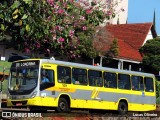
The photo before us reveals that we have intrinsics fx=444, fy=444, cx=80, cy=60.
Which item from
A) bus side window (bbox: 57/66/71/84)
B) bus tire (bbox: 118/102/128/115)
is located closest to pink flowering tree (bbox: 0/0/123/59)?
bus side window (bbox: 57/66/71/84)

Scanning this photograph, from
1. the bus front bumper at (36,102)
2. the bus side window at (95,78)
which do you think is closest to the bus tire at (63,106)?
the bus front bumper at (36,102)

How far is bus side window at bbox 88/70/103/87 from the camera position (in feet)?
70.0

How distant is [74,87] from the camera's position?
66.5 ft

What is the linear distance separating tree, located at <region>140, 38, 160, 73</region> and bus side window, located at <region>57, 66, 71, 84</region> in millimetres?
26039

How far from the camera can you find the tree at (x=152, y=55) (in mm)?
45250

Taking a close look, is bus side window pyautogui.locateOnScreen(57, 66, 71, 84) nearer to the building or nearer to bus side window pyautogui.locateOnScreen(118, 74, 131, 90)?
bus side window pyautogui.locateOnScreen(118, 74, 131, 90)

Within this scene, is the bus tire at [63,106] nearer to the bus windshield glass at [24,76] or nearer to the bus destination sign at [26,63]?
the bus windshield glass at [24,76]

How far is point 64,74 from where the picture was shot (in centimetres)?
1984

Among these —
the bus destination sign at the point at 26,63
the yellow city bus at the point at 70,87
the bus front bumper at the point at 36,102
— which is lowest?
the bus front bumper at the point at 36,102

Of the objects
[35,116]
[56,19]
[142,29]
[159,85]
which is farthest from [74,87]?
[142,29]

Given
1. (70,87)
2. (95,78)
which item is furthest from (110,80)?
(70,87)

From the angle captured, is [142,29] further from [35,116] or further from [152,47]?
[35,116]

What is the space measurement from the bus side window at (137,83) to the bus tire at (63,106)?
539 centimetres

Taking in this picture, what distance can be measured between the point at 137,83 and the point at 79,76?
4985 mm
